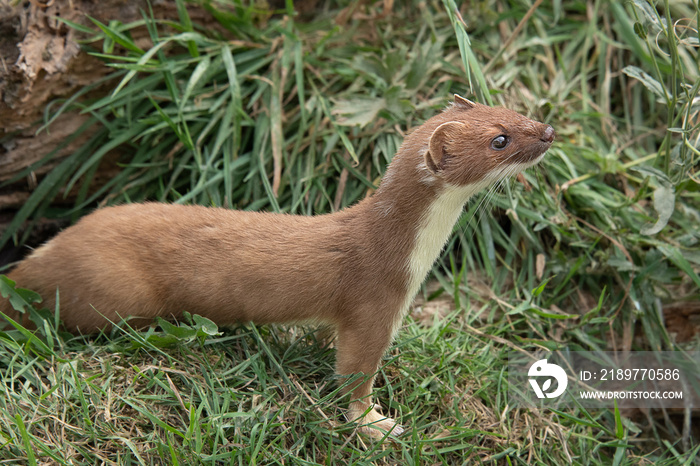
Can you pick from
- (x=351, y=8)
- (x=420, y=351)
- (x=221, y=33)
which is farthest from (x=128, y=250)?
(x=351, y=8)

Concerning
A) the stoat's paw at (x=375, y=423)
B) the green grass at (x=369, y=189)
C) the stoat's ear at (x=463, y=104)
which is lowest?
the stoat's paw at (x=375, y=423)

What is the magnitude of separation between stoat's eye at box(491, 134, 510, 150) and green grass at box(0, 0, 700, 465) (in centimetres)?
77

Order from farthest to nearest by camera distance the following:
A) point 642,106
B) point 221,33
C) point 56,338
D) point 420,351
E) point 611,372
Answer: point 642,106 → point 221,33 → point 611,372 → point 420,351 → point 56,338

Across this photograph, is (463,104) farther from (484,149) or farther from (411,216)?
(411,216)

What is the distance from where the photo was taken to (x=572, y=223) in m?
4.81

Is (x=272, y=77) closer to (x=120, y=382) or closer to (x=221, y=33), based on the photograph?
(x=221, y=33)

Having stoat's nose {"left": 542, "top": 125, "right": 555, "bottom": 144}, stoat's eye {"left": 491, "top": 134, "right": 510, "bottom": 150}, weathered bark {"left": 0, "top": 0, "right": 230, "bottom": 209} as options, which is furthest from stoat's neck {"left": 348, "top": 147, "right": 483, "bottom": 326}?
weathered bark {"left": 0, "top": 0, "right": 230, "bottom": 209}

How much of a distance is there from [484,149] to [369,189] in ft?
4.79

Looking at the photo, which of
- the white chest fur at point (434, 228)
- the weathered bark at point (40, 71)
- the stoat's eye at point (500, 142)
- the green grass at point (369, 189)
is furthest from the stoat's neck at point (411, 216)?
the weathered bark at point (40, 71)

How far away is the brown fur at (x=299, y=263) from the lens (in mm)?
3539

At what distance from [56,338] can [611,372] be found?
359cm

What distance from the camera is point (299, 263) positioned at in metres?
3.64

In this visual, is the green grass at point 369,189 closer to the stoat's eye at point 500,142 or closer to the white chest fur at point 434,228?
the white chest fur at point 434,228

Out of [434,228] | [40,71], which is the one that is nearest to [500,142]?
[434,228]
